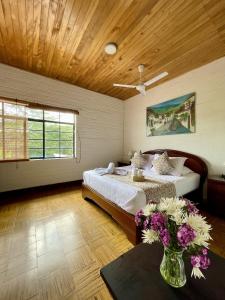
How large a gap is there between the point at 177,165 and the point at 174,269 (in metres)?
2.54

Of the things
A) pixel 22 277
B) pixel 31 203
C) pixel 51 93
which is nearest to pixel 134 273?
pixel 22 277

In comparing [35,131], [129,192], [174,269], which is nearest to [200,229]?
[174,269]

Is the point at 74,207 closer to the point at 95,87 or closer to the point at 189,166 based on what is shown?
the point at 189,166

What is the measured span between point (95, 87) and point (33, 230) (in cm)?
394

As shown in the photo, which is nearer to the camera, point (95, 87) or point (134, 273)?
point (134, 273)

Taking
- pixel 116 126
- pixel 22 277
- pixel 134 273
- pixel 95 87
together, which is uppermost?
pixel 95 87

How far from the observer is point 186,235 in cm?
69

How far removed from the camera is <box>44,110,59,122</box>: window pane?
4006 mm

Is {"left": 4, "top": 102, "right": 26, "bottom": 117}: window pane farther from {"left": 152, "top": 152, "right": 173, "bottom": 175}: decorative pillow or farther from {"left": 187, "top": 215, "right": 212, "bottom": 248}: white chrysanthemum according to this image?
{"left": 187, "top": 215, "right": 212, "bottom": 248}: white chrysanthemum

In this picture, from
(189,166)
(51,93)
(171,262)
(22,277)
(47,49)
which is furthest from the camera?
(51,93)

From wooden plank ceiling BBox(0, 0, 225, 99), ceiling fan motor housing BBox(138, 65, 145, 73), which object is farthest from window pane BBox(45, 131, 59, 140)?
ceiling fan motor housing BBox(138, 65, 145, 73)

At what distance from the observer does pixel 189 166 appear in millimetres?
3385

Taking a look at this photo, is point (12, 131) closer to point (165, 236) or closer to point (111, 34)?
point (111, 34)

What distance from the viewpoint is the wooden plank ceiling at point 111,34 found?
6.34 feet
